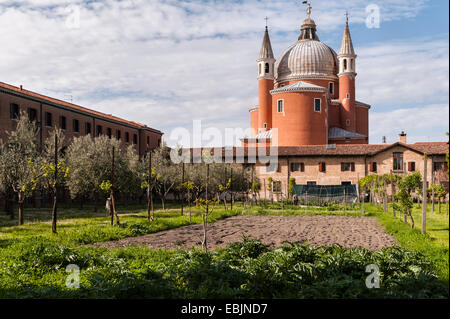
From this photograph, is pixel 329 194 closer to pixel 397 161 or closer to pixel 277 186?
pixel 277 186

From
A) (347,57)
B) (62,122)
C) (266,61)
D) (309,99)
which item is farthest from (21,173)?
(347,57)

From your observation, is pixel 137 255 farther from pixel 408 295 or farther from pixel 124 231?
pixel 408 295

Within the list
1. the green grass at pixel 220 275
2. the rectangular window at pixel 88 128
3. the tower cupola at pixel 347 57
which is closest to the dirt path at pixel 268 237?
the green grass at pixel 220 275

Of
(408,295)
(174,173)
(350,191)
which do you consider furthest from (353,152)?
(408,295)

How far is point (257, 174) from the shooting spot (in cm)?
4388

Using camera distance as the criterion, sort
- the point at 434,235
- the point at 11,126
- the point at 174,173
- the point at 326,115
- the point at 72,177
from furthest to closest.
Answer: the point at 326,115 < the point at 174,173 < the point at 11,126 < the point at 72,177 < the point at 434,235

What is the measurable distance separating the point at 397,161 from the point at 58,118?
32840 millimetres

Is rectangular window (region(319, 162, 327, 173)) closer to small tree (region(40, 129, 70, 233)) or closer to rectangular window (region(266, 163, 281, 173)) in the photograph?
rectangular window (region(266, 163, 281, 173))

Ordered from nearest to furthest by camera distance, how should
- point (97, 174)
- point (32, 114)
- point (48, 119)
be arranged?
point (97, 174), point (32, 114), point (48, 119)

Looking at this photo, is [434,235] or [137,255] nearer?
[137,255]

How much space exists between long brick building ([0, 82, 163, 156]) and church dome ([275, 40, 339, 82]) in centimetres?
2044

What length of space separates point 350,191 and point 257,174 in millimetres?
10605

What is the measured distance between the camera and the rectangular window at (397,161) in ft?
136

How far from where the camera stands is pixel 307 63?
180ft
